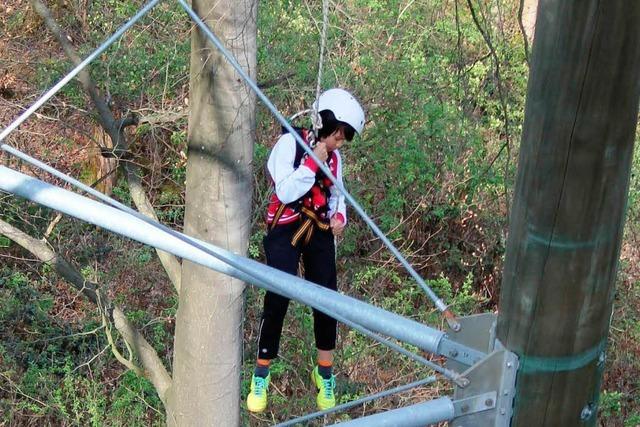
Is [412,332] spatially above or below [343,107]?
below

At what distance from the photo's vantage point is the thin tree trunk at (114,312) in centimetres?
596

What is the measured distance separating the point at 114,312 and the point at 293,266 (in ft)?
6.56

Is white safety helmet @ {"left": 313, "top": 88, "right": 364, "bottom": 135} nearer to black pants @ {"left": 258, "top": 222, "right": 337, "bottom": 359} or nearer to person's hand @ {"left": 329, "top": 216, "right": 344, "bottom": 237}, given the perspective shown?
person's hand @ {"left": 329, "top": 216, "right": 344, "bottom": 237}

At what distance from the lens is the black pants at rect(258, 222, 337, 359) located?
474 centimetres

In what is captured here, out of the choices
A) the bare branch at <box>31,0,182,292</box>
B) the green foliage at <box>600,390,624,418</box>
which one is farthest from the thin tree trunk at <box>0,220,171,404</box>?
the green foliage at <box>600,390,624,418</box>

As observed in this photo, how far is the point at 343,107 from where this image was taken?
14.5ft

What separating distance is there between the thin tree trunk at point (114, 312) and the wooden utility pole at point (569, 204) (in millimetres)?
3569

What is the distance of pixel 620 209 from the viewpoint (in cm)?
255

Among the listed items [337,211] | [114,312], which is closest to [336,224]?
[337,211]

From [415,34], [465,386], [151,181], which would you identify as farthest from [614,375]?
[465,386]

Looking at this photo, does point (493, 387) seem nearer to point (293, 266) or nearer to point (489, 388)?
point (489, 388)

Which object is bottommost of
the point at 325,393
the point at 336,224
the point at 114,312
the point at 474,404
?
the point at 474,404

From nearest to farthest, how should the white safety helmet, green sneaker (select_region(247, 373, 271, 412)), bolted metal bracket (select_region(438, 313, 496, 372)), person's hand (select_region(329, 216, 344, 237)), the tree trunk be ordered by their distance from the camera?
bolted metal bracket (select_region(438, 313, 496, 372))
the white safety helmet
person's hand (select_region(329, 216, 344, 237))
the tree trunk
green sneaker (select_region(247, 373, 271, 412))

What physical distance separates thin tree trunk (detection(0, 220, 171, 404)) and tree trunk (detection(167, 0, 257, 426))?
54cm
